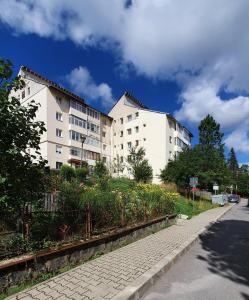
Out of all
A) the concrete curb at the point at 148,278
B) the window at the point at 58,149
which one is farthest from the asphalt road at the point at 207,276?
the window at the point at 58,149

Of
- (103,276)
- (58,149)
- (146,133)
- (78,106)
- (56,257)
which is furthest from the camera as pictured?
(146,133)

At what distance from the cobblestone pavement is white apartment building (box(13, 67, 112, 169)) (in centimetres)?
2822

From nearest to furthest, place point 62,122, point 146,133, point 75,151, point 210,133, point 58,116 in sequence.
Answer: point 58,116 < point 62,122 < point 75,151 < point 146,133 < point 210,133

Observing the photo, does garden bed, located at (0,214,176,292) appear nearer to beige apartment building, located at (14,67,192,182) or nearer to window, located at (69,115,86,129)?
beige apartment building, located at (14,67,192,182)

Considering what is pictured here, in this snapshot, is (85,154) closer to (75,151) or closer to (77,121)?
(75,151)

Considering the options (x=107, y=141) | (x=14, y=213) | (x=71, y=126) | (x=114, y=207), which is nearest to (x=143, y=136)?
(x=107, y=141)

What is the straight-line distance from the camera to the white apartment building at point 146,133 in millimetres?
47125

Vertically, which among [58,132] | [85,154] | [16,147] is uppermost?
[58,132]

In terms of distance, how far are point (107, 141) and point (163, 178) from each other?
2012 cm

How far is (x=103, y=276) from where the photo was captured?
17.9 feet

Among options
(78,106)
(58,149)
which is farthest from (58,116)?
(78,106)

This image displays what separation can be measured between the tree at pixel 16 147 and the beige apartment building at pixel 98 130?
92.4 feet

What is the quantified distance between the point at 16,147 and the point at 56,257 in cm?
248

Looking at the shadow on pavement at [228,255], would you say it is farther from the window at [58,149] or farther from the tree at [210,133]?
the tree at [210,133]
